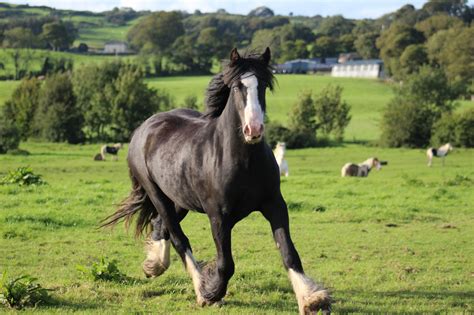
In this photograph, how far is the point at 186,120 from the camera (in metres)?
9.16

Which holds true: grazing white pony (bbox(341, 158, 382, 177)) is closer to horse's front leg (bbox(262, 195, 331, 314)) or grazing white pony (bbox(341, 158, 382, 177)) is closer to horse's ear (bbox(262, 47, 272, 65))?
horse's front leg (bbox(262, 195, 331, 314))

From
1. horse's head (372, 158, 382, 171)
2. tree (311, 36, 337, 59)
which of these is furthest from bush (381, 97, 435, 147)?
tree (311, 36, 337, 59)

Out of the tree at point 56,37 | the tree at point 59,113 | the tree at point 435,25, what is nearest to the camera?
the tree at point 59,113

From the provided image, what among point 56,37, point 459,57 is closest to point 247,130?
point 459,57

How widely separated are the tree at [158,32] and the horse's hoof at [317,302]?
14225cm

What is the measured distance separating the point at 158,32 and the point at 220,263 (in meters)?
154

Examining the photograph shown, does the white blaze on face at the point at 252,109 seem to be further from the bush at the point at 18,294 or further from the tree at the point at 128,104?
the tree at the point at 128,104

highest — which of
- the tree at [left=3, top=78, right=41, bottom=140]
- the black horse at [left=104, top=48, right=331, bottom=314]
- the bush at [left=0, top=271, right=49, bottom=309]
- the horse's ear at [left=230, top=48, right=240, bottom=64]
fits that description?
the horse's ear at [left=230, top=48, right=240, bottom=64]

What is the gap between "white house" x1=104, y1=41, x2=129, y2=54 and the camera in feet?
504

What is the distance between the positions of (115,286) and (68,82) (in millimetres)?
58630

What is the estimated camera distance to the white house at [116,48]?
15375 centimetres

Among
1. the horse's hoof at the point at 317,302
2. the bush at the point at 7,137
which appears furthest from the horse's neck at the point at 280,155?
the horse's hoof at the point at 317,302

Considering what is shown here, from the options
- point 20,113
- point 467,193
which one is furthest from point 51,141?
point 467,193

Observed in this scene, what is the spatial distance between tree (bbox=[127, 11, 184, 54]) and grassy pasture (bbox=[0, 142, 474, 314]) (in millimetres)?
130125
